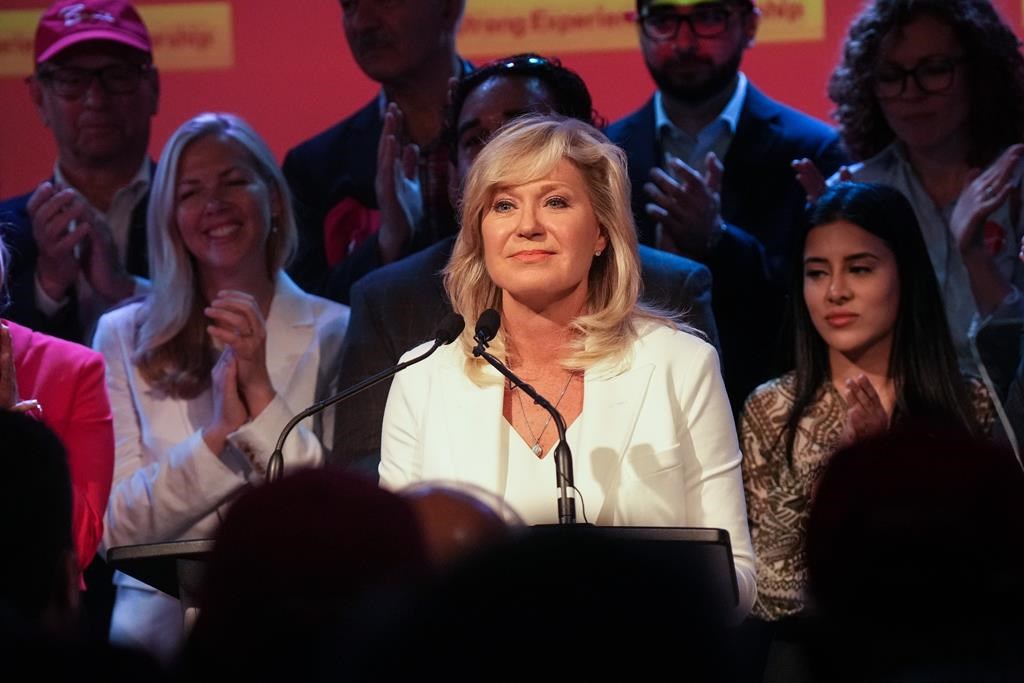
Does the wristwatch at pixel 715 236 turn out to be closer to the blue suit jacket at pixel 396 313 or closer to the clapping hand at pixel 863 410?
the blue suit jacket at pixel 396 313

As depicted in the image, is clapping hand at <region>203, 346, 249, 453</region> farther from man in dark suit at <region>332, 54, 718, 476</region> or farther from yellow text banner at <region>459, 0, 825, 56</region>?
yellow text banner at <region>459, 0, 825, 56</region>

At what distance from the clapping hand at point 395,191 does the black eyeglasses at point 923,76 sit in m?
1.51

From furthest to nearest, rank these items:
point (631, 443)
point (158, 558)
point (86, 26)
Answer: point (86, 26) → point (631, 443) → point (158, 558)

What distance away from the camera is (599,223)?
11.5ft

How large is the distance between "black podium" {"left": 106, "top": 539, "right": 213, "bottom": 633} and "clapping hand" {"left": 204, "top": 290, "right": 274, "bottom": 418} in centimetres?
162

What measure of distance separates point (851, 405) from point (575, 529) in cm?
269

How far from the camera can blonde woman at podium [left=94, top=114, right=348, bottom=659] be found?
168 inches

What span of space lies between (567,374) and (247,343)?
131cm

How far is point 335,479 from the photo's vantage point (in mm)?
1455

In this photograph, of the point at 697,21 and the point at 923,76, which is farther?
the point at 697,21

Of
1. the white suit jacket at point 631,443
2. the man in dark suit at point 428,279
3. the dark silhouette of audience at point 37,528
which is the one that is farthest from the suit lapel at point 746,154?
the dark silhouette of audience at point 37,528

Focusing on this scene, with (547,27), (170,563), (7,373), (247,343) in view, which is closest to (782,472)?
(247,343)

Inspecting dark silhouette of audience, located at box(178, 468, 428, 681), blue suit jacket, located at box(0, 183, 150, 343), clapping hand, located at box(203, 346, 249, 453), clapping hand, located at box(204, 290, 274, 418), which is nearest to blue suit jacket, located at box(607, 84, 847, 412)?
clapping hand, located at box(204, 290, 274, 418)

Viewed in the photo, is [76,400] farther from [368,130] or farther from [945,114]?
[945,114]
